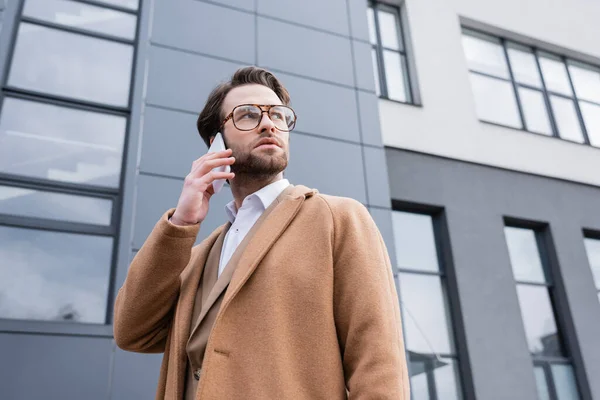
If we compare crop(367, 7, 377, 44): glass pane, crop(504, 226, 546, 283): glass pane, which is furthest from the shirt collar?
crop(367, 7, 377, 44): glass pane

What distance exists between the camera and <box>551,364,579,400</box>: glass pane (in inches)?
269

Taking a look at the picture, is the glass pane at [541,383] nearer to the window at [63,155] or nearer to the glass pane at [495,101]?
the glass pane at [495,101]

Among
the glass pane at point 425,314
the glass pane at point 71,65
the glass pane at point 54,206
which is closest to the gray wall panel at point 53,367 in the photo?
the glass pane at point 54,206

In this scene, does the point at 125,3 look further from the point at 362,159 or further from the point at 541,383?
the point at 541,383

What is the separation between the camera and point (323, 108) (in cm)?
602

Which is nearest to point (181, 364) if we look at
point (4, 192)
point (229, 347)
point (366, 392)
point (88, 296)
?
point (229, 347)

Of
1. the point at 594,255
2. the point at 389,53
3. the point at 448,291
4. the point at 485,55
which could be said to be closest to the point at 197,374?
the point at 448,291

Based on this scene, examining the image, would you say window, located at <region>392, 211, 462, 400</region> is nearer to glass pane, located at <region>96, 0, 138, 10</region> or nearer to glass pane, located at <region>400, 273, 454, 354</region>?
glass pane, located at <region>400, 273, 454, 354</region>

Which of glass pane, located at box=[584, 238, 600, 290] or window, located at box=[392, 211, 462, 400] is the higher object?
glass pane, located at box=[584, 238, 600, 290]

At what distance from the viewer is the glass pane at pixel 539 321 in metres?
7.07

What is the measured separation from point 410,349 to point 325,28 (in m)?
4.25

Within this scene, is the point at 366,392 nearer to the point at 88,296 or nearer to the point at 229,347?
the point at 229,347

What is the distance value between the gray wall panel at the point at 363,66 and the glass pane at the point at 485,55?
9.97ft

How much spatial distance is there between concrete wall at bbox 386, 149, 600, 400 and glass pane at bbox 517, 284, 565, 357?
0.66 feet
